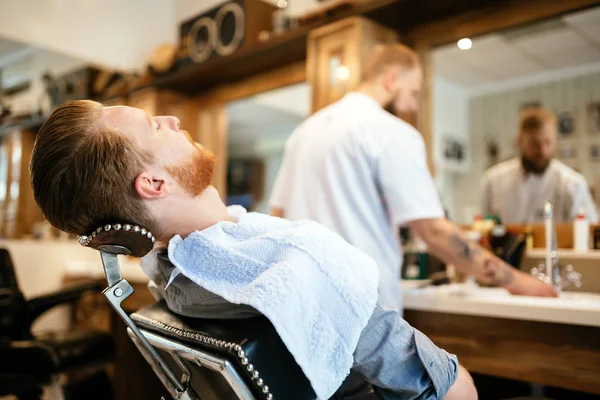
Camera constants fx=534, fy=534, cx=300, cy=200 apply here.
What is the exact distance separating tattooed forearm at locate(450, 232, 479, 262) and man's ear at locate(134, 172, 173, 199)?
940mm

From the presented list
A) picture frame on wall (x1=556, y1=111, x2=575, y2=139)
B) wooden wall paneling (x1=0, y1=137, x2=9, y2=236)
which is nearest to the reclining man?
picture frame on wall (x1=556, y1=111, x2=575, y2=139)

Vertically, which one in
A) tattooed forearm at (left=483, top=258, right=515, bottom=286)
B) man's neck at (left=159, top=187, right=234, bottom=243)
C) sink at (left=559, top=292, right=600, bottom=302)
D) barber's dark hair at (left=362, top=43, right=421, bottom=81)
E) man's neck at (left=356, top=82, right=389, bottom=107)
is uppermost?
barber's dark hair at (left=362, top=43, right=421, bottom=81)

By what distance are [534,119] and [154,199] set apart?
1.73 metres

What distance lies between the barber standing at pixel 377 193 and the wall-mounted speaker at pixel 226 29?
1.49m

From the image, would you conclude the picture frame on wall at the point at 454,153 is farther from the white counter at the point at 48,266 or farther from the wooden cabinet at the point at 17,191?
the wooden cabinet at the point at 17,191

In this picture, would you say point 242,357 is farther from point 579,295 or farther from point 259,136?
point 259,136

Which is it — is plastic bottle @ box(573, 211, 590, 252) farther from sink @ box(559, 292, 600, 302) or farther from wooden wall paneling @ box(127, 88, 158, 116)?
wooden wall paneling @ box(127, 88, 158, 116)

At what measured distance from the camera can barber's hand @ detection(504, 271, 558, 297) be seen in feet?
4.97

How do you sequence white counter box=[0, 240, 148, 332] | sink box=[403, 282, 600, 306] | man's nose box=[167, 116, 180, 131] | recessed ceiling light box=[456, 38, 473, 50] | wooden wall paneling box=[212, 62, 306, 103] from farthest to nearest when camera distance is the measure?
1. white counter box=[0, 240, 148, 332]
2. wooden wall paneling box=[212, 62, 306, 103]
3. recessed ceiling light box=[456, 38, 473, 50]
4. sink box=[403, 282, 600, 306]
5. man's nose box=[167, 116, 180, 131]

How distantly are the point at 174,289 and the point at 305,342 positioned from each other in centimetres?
29

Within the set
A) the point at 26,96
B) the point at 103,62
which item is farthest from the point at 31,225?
the point at 103,62

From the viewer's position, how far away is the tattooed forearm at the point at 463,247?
5.10 feet

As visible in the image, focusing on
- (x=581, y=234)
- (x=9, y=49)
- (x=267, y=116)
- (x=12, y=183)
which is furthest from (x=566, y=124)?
(x=12, y=183)

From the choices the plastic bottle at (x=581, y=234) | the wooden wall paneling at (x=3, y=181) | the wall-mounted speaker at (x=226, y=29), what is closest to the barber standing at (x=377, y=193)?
the plastic bottle at (x=581, y=234)
